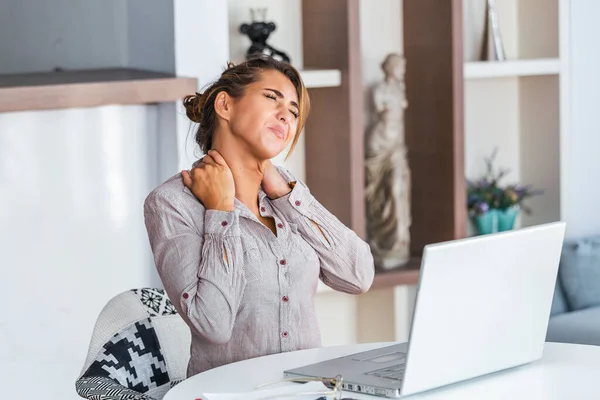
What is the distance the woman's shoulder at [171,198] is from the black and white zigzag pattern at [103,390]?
0.37m

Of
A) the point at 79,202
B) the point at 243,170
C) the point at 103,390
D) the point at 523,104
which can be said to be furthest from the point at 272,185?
the point at 523,104

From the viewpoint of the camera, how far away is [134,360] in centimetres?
233

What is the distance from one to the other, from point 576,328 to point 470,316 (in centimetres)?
233

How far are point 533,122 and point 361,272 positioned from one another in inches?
101

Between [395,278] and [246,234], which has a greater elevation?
[246,234]

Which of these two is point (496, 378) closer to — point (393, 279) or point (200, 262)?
point (200, 262)

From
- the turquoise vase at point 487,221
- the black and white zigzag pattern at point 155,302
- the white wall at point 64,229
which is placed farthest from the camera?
the turquoise vase at point 487,221

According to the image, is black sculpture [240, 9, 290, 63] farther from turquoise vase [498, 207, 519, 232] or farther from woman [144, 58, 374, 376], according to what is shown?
woman [144, 58, 374, 376]

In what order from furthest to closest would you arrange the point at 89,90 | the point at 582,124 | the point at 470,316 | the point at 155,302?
1. the point at 582,124
2. the point at 89,90
3. the point at 155,302
4. the point at 470,316

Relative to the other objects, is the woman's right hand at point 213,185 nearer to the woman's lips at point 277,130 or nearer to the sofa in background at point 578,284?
the woman's lips at point 277,130

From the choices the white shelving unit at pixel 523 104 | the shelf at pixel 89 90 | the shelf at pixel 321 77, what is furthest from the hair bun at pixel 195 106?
the white shelving unit at pixel 523 104

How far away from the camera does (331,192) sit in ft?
13.4

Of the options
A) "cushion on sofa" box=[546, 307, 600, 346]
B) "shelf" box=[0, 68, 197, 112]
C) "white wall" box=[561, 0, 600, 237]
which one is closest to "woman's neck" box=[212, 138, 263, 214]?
"shelf" box=[0, 68, 197, 112]

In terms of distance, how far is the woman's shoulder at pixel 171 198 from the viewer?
2104 mm
